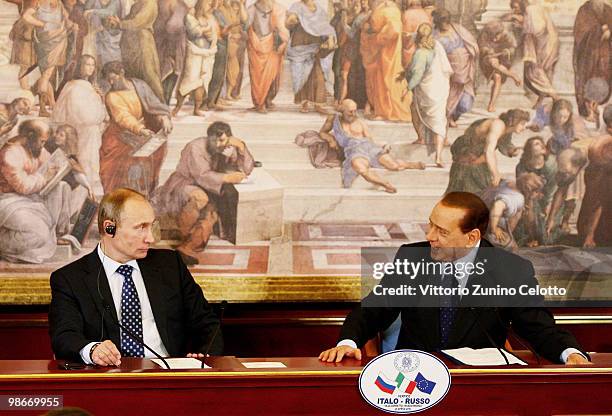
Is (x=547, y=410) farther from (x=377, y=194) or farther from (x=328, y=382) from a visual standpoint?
(x=377, y=194)

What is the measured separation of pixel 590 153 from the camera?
5652 mm

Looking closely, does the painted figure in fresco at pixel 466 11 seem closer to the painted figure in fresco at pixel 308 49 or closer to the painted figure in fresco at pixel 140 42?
the painted figure in fresco at pixel 308 49

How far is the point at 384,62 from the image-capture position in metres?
5.52

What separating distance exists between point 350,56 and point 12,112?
6.07ft

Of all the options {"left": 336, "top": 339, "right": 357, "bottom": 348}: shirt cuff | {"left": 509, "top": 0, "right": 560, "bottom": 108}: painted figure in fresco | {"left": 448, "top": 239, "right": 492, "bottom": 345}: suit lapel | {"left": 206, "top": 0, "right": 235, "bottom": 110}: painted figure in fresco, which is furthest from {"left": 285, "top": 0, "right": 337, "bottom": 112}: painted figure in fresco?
{"left": 336, "top": 339, "right": 357, "bottom": 348}: shirt cuff

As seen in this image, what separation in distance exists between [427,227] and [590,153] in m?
1.02

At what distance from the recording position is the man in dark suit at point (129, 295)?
4.33 m

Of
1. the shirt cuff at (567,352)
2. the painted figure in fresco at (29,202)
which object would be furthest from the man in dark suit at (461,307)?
the painted figure in fresco at (29,202)

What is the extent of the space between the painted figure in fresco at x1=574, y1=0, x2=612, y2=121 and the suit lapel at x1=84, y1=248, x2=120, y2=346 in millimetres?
2885

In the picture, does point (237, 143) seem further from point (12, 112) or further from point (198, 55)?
point (12, 112)

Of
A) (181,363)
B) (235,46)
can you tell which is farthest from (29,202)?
(181,363)

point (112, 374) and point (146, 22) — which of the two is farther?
point (146, 22)

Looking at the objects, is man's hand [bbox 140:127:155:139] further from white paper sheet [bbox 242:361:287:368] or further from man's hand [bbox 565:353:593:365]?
man's hand [bbox 565:353:593:365]

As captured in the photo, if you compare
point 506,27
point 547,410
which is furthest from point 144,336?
point 506,27
